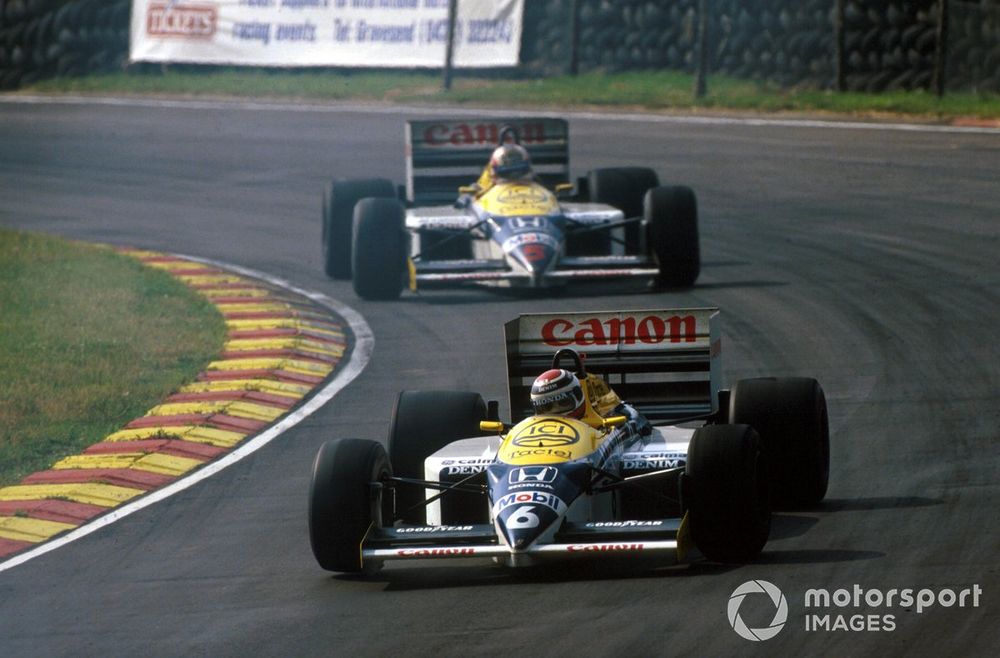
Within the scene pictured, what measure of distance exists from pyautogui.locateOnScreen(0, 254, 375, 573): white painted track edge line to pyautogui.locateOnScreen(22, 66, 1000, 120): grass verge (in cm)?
1415

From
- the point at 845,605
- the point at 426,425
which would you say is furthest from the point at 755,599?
the point at 426,425

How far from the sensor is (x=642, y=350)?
11.5m

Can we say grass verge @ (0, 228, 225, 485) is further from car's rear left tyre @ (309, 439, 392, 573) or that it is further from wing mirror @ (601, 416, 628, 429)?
wing mirror @ (601, 416, 628, 429)

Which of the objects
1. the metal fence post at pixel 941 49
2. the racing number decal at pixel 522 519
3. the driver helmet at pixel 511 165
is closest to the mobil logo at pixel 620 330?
the racing number decal at pixel 522 519

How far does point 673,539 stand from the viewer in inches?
360

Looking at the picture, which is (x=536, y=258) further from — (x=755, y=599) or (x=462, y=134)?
(x=755, y=599)

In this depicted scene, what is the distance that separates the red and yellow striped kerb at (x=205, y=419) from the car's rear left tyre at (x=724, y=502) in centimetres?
397

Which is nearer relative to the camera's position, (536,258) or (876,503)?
(876,503)

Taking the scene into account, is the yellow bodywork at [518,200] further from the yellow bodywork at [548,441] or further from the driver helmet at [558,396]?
the yellow bodywork at [548,441]

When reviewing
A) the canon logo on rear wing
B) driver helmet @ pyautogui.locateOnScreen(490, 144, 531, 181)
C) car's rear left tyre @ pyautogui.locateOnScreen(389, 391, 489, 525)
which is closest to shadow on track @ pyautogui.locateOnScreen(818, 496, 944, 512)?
the canon logo on rear wing

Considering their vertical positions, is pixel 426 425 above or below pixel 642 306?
above

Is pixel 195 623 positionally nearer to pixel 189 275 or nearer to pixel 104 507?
pixel 104 507

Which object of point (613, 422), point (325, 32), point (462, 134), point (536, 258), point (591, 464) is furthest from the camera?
point (325, 32)

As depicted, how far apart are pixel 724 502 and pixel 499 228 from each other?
968 centimetres
